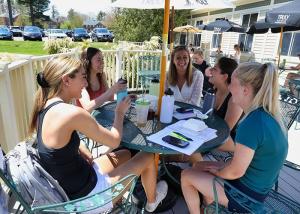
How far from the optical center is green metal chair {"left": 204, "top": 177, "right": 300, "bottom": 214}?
→ 4.81 feet

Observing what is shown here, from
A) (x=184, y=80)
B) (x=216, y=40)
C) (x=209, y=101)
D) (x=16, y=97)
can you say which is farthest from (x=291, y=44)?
(x=16, y=97)

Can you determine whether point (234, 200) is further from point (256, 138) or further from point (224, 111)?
point (224, 111)

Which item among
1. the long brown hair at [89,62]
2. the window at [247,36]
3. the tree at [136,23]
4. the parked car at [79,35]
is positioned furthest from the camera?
the parked car at [79,35]

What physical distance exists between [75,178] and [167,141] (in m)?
0.65

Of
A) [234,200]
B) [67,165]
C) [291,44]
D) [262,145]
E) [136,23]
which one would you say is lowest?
[234,200]

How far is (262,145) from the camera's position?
57.1 inches

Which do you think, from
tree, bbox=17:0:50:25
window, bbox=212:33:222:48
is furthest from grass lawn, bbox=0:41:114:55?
tree, bbox=17:0:50:25

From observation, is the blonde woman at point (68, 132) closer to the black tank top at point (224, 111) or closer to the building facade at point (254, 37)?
the black tank top at point (224, 111)

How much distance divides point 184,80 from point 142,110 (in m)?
1.18

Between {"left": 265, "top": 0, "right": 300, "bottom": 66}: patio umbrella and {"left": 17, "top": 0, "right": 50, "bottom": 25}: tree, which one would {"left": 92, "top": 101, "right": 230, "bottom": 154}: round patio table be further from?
{"left": 17, "top": 0, "right": 50, "bottom": 25}: tree

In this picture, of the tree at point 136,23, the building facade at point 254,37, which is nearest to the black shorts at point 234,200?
the building facade at point 254,37

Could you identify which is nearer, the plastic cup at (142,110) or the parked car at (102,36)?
the plastic cup at (142,110)

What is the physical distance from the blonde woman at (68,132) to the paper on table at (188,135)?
0.76 ft

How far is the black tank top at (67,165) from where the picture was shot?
1438 mm
